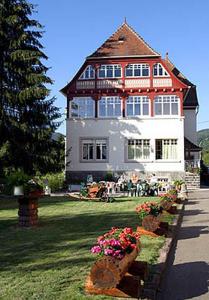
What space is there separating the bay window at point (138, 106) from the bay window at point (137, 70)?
1885 millimetres

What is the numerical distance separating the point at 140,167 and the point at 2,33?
49.3 feet

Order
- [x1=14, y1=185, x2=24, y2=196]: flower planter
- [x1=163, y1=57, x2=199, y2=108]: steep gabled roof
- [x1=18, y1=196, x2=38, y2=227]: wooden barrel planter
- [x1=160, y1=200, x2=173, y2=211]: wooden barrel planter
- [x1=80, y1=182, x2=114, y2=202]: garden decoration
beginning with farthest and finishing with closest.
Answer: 1. [x1=163, y1=57, x2=199, y2=108]: steep gabled roof
2. [x1=80, y1=182, x2=114, y2=202]: garden decoration
3. [x1=160, y1=200, x2=173, y2=211]: wooden barrel planter
4. [x1=18, y1=196, x2=38, y2=227]: wooden barrel planter
5. [x1=14, y1=185, x2=24, y2=196]: flower planter

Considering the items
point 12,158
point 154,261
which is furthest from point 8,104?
point 154,261

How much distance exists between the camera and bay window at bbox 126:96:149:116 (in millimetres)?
38281

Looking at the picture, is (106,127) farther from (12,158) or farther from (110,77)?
(12,158)

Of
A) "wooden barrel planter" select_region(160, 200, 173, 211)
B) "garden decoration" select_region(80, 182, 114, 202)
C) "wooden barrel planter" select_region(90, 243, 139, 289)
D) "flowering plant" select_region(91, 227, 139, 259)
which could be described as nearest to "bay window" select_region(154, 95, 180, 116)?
"garden decoration" select_region(80, 182, 114, 202)

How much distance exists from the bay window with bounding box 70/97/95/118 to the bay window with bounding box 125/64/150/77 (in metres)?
3.79

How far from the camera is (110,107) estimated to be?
127 ft

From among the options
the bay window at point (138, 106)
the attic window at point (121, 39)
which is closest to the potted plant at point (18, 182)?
the bay window at point (138, 106)

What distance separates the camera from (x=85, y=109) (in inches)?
1543

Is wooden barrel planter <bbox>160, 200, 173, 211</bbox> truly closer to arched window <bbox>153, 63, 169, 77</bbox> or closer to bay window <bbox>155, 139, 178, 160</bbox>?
bay window <bbox>155, 139, 178, 160</bbox>

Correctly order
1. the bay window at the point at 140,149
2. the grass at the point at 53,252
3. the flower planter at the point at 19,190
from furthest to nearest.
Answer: the bay window at the point at 140,149 < the flower planter at the point at 19,190 < the grass at the point at 53,252

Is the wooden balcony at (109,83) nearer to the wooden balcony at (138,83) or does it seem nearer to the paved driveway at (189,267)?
the wooden balcony at (138,83)

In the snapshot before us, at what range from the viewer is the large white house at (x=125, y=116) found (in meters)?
38.1
